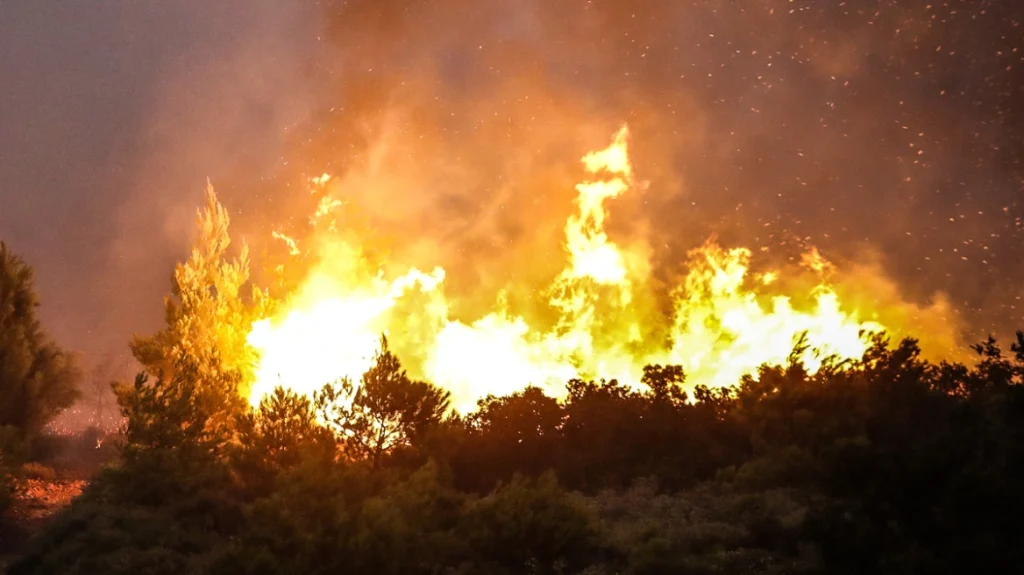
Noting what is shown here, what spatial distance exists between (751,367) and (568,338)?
7.54m

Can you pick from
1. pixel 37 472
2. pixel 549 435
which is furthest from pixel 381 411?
pixel 37 472

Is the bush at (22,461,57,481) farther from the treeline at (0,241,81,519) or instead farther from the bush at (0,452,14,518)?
the bush at (0,452,14,518)

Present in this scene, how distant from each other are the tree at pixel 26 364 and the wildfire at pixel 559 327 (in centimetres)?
661

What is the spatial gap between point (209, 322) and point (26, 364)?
A: 634 centimetres

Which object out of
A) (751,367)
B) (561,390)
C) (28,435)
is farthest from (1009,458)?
(28,435)

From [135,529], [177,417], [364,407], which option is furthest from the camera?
[364,407]

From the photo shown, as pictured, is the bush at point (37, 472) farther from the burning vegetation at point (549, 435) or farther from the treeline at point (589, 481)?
the treeline at point (589, 481)

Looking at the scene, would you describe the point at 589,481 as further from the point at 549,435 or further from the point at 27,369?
the point at 27,369

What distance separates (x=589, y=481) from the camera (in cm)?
2075

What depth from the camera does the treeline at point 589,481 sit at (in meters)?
11.4

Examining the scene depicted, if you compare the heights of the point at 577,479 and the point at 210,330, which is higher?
the point at 210,330

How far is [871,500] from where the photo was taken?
11.5 meters

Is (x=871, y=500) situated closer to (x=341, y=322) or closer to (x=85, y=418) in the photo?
(x=341, y=322)

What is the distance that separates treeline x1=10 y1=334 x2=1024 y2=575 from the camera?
11.4 m
